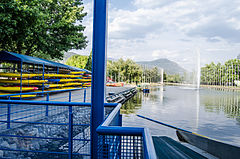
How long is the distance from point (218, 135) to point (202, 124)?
2.59 meters

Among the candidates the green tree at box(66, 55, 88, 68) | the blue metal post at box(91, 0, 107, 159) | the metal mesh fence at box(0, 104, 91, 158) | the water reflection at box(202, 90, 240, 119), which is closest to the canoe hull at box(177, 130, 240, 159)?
the metal mesh fence at box(0, 104, 91, 158)

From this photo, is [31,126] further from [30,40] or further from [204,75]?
[204,75]

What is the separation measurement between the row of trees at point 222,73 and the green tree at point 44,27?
78045mm

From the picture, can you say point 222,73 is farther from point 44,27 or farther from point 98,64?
point 98,64

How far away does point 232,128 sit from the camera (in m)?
12.9

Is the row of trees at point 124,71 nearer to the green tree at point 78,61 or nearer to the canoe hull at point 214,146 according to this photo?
the green tree at point 78,61

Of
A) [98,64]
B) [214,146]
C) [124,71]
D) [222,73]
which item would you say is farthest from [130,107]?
[222,73]

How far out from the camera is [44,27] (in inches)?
614

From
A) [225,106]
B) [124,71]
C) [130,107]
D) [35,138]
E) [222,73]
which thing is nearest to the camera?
[35,138]

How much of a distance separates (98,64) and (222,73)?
10176 centimetres

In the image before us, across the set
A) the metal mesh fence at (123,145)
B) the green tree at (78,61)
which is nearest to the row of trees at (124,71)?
the green tree at (78,61)

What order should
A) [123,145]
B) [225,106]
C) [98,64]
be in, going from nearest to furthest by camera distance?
1. [123,145]
2. [98,64]
3. [225,106]

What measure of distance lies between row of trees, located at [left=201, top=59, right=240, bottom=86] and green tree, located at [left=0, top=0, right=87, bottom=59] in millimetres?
78045

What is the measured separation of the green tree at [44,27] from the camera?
38.2 feet
